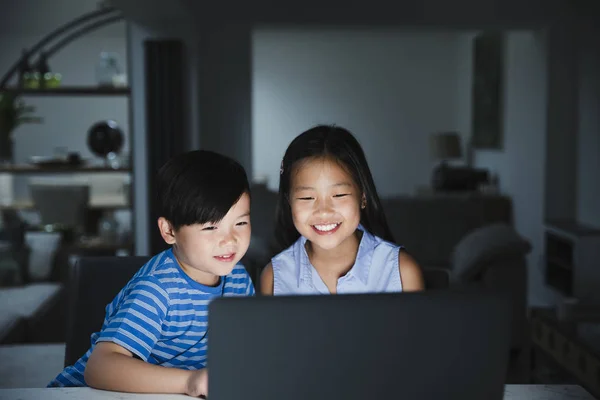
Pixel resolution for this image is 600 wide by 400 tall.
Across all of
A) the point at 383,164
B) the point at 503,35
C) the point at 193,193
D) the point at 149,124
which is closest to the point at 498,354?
→ the point at 193,193

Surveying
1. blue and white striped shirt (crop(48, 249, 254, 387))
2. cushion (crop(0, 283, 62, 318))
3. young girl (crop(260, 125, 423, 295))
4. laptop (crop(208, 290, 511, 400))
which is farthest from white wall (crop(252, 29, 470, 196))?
laptop (crop(208, 290, 511, 400))

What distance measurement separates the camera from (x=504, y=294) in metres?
0.76

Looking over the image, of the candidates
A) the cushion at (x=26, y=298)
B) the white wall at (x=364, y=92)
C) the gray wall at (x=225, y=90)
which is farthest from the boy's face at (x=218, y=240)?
the white wall at (x=364, y=92)

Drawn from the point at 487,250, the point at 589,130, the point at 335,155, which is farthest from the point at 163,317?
the point at 589,130

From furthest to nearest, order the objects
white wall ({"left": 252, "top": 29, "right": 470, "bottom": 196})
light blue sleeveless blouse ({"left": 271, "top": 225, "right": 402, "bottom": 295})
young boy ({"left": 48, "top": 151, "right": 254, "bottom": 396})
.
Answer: white wall ({"left": 252, "top": 29, "right": 470, "bottom": 196})
light blue sleeveless blouse ({"left": 271, "top": 225, "right": 402, "bottom": 295})
young boy ({"left": 48, "top": 151, "right": 254, "bottom": 396})

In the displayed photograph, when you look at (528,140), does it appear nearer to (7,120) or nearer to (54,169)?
(54,169)

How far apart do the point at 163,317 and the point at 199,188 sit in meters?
0.22

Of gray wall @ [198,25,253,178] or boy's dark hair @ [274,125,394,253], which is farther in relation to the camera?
gray wall @ [198,25,253,178]

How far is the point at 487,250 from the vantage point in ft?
12.6

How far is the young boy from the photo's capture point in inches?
44.5

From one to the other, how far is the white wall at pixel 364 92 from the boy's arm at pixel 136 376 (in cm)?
801

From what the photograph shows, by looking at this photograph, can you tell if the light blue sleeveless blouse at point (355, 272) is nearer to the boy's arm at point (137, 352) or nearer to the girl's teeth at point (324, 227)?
the girl's teeth at point (324, 227)

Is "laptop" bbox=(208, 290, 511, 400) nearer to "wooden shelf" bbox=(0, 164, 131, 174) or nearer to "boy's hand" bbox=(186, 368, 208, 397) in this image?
"boy's hand" bbox=(186, 368, 208, 397)

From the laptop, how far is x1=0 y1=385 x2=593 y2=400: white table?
0.35m
